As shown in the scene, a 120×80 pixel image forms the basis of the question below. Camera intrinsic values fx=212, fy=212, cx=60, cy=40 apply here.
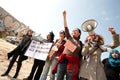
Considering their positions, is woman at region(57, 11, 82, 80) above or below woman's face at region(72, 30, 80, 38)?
below

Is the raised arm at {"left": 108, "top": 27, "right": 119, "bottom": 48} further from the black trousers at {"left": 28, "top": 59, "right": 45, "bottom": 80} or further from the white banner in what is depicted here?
the black trousers at {"left": 28, "top": 59, "right": 45, "bottom": 80}

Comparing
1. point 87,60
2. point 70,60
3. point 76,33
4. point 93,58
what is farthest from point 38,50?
point 93,58

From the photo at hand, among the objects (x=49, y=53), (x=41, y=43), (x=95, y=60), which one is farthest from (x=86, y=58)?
(x=41, y=43)

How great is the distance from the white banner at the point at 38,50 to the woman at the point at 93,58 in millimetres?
2090

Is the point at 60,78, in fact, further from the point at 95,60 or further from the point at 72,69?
the point at 95,60

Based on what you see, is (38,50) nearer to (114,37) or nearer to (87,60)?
(87,60)

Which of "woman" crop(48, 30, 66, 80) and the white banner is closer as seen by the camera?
"woman" crop(48, 30, 66, 80)

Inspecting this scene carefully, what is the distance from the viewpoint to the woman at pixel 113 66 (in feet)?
17.5

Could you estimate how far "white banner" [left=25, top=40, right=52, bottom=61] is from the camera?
7.17m

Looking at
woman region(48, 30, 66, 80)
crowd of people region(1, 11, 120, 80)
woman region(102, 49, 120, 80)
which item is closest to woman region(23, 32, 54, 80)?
woman region(48, 30, 66, 80)

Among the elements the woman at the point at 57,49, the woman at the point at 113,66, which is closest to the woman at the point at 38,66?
the woman at the point at 57,49

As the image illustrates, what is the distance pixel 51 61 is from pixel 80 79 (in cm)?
177

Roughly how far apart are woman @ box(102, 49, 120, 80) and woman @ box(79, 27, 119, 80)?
0.26m

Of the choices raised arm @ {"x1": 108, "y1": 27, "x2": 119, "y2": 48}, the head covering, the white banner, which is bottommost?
the head covering
